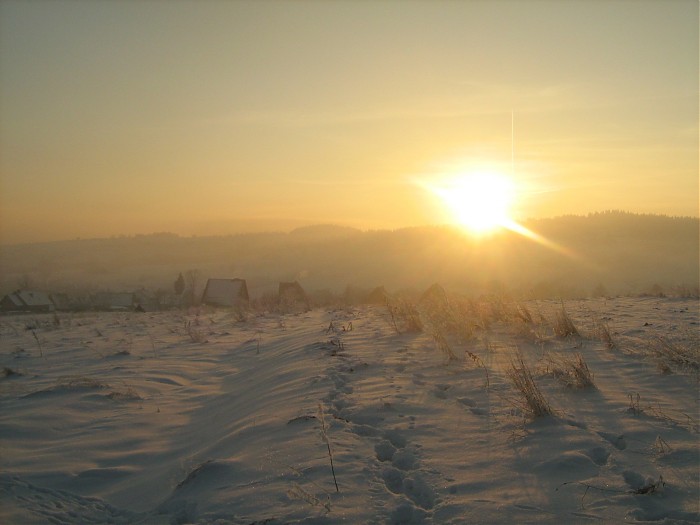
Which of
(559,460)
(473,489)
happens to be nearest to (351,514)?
(473,489)

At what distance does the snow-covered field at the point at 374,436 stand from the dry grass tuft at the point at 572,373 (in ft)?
0.13

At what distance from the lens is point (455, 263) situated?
5725cm

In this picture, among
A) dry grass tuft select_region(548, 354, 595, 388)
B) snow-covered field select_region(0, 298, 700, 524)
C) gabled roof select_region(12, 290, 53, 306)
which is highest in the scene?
dry grass tuft select_region(548, 354, 595, 388)

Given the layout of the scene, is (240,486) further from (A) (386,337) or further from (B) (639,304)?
(B) (639,304)

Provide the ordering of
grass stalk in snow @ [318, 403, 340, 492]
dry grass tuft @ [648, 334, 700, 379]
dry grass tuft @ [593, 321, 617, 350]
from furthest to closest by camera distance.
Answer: dry grass tuft @ [593, 321, 617, 350] < dry grass tuft @ [648, 334, 700, 379] < grass stalk in snow @ [318, 403, 340, 492]

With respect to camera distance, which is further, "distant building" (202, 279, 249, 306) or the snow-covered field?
"distant building" (202, 279, 249, 306)

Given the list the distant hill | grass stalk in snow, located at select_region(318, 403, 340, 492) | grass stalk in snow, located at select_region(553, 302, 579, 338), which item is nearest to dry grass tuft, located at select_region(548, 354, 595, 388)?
grass stalk in snow, located at select_region(553, 302, 579, 338)

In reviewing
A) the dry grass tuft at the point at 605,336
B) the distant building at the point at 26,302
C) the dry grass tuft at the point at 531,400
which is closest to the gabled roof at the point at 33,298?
the distant building at the point at 26,302

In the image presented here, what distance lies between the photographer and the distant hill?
4556 cm

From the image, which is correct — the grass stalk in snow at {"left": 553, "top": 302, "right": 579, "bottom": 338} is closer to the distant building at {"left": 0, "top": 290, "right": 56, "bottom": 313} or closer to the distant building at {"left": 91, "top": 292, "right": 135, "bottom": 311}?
the distant building at {"left": 91, "top": 292, "right": 135, "bottom": 311}

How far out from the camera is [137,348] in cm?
884

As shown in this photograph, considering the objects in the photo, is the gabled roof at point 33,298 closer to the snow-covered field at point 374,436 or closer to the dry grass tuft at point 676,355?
the snow-covered field at point 374,436

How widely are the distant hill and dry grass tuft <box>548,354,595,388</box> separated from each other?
21373mm

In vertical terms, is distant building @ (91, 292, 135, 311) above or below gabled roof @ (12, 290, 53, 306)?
below
